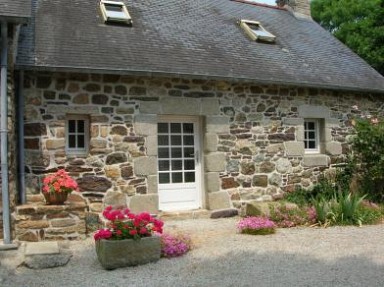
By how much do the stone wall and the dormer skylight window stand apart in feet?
5.68

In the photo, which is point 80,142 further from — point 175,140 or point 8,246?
point 8,246

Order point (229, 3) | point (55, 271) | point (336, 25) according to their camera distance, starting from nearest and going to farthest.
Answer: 1. point (55, 271)
2. point (229, 3)
3. point (336, 25)

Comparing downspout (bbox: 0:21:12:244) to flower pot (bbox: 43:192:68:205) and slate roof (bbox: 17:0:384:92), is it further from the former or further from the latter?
slate roof (bbox: 17:0:384:92)

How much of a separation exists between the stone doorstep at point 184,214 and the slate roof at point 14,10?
162 inches

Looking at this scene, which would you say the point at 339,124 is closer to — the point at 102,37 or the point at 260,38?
the point at 260,38

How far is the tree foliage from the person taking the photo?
18.2 m

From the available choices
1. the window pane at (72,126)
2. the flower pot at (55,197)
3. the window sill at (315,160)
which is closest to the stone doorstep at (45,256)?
the flower pot at (55,197)

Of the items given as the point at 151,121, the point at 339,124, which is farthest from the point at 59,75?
the point at 339,124

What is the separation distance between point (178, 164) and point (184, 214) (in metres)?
0.97

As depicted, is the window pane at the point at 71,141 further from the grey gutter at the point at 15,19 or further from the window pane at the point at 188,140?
the grey gutter at the point at 15,19

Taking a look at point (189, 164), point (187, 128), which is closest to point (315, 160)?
point (189, 164)

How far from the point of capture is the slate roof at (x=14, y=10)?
235 inches

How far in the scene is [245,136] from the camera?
9.38m

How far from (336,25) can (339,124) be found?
11.5 metres
